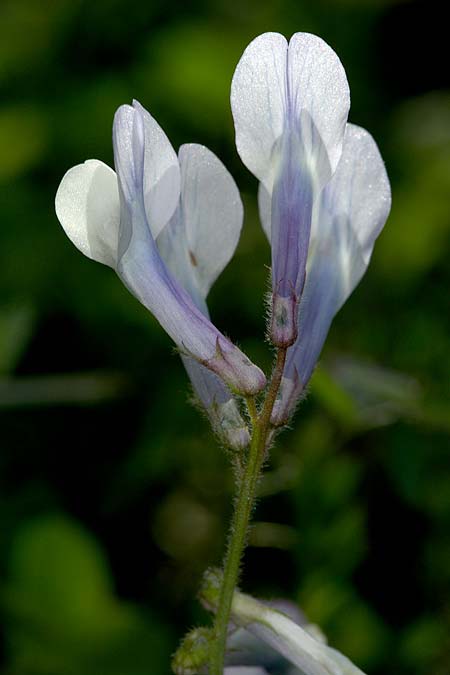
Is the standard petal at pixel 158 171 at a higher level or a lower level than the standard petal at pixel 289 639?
higher

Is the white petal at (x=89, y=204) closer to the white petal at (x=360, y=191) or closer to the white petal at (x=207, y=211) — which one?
the white petal at (x=207, y=211)

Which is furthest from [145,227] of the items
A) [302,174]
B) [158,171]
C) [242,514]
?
[242,514]

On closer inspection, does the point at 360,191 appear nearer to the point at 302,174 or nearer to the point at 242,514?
the point at 302,174

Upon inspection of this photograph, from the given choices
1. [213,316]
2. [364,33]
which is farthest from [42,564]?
[364,33]

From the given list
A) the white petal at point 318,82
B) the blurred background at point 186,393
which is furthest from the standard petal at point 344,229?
the blurred background at point 186,393

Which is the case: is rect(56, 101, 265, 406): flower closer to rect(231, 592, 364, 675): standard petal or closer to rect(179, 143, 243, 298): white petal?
rect(179, 143, 243, 298): white petal
